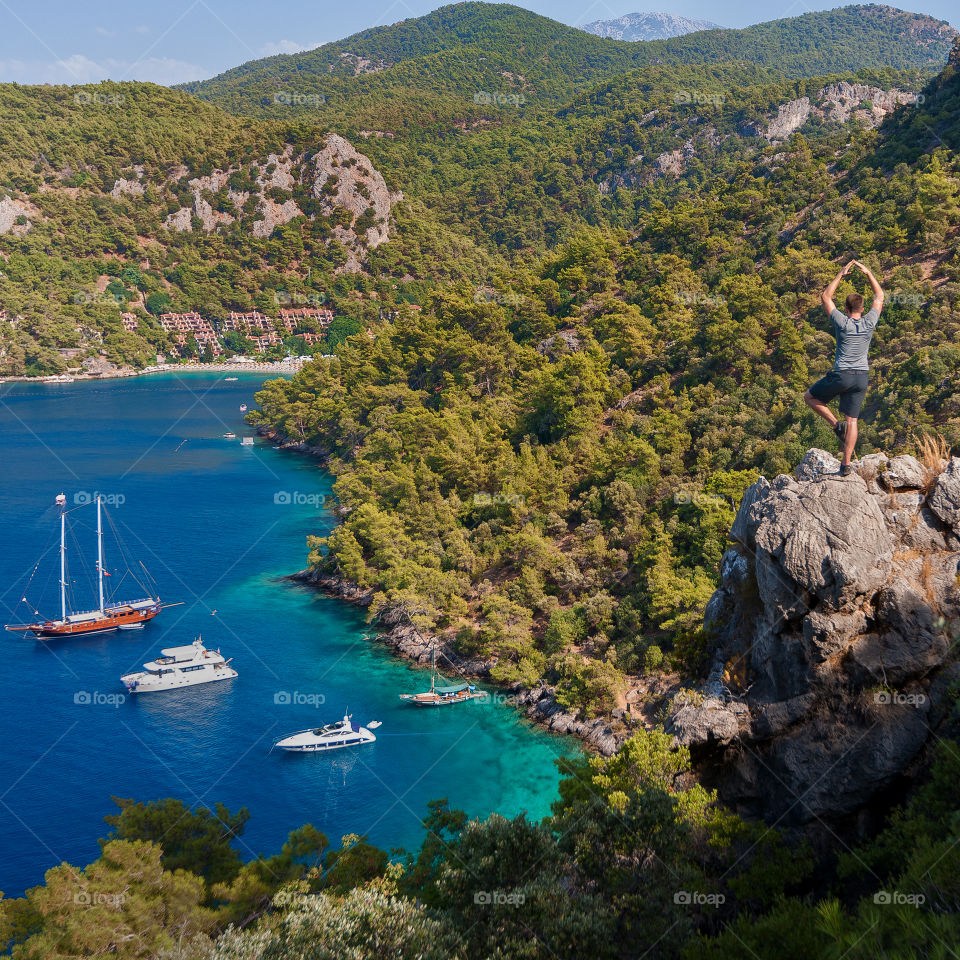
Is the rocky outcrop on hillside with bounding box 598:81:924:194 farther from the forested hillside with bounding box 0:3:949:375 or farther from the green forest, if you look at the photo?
the green forest

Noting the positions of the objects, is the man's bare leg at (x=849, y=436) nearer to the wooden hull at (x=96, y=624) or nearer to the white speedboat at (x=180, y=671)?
the white speedboat at (x=180, y=671)

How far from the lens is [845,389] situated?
11.9 metres

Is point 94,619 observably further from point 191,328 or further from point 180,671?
point 191,328

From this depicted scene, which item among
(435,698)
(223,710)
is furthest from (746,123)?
(223,710)

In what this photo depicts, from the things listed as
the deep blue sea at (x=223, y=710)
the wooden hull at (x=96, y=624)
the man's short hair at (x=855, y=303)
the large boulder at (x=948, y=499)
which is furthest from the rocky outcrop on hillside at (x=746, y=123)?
the man's short hair at (x=855, y=303)

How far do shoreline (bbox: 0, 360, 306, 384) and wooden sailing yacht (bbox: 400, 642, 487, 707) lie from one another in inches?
3853

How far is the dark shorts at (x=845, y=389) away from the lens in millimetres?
11828

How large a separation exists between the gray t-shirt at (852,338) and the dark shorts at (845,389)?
4.3 inches

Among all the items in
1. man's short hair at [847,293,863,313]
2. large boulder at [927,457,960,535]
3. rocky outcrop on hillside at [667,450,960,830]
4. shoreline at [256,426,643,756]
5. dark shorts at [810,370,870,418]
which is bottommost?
shoreline at [256,426,643,756]

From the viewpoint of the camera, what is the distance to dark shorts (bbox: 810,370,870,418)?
1183cm

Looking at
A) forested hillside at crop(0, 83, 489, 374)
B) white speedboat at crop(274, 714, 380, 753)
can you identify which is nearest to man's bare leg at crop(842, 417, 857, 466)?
white speedboat at crop(274, 714, 380, 753)

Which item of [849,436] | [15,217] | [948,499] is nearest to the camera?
[849,436]

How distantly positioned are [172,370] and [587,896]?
140 m

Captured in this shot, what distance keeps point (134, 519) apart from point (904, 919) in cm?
6030
